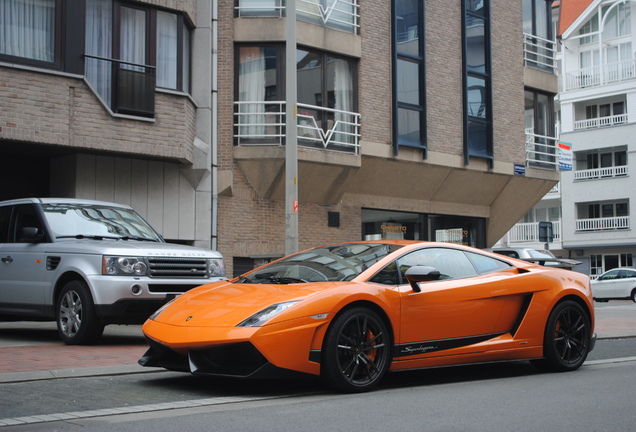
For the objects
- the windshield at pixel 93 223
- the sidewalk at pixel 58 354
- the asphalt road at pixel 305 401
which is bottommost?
the asphalt road at pixel 305 401

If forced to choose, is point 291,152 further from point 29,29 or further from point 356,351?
point 356,351

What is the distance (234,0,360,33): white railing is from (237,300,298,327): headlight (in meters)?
15.1

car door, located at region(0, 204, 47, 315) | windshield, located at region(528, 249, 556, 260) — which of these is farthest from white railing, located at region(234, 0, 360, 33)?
car door, located at region(0, 204, 47, 315)

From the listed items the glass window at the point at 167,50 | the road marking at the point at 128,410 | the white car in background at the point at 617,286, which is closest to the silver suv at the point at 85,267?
the road marking at the point at 128,410

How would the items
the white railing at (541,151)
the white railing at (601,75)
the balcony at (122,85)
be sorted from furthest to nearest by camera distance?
the white railing at (601,75) < the white railing at (541,151) < the balcony at (122,85)

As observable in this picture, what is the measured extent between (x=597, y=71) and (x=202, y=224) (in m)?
40.0

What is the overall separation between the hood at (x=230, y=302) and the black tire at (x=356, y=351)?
1.07 feet

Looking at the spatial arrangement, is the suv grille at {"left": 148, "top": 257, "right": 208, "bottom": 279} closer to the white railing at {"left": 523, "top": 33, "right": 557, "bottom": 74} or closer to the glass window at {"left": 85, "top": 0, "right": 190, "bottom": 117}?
the glass window at {"left": 85, "top": 0, "right": 190, "bottom": 117}

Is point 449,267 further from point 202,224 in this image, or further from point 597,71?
point 597,71

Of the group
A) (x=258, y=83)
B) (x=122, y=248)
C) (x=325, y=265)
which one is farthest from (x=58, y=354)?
(x=258, y=83)

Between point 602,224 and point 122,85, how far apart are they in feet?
129

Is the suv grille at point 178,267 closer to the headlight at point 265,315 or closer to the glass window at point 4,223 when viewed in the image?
the glass window at point 4,223

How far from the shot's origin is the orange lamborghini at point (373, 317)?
6359mm

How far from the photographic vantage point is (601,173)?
5081 centimetres
